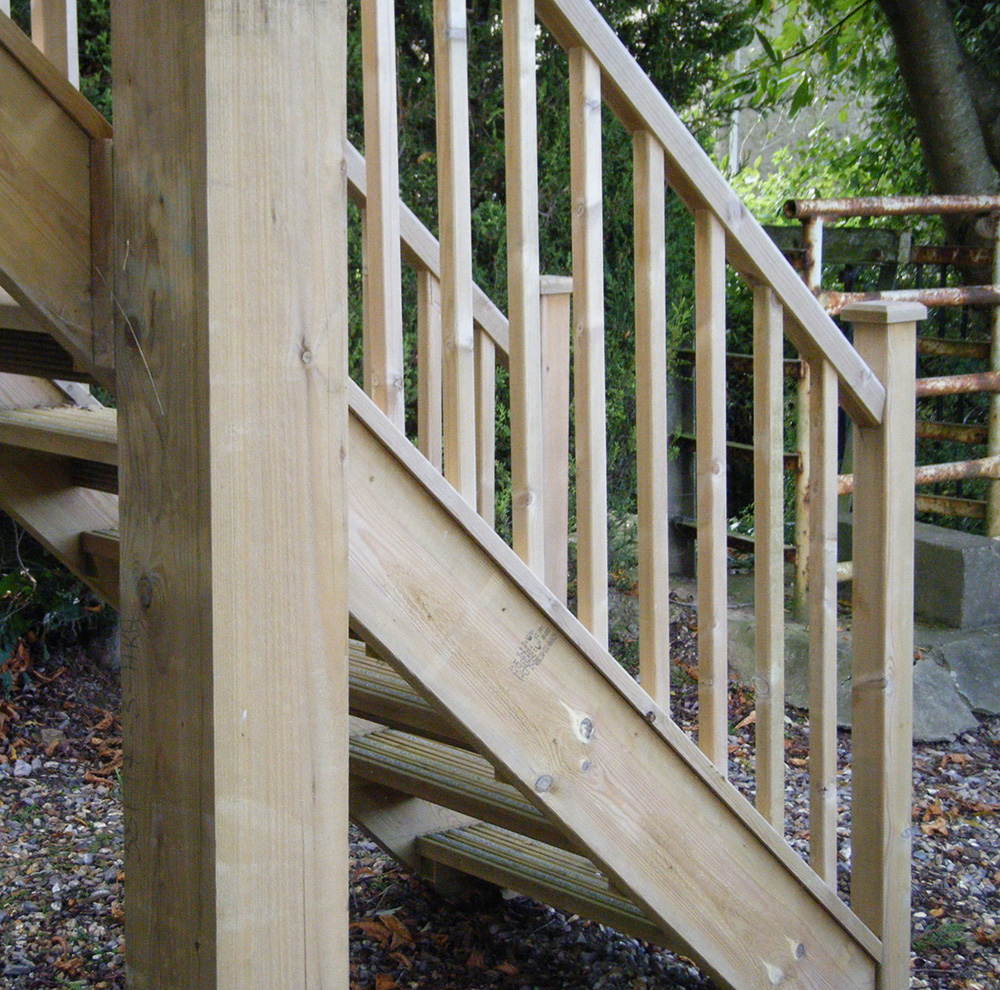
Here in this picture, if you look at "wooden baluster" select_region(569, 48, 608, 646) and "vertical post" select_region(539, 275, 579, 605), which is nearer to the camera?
"wooden baluster" select_region(569, 48, 608, 646)

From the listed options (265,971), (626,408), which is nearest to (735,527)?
(626,408)

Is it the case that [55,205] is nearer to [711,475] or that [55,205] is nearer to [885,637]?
[711,475]

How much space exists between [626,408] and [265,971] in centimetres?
411

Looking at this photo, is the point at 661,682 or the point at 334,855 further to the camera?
the point at 661,682

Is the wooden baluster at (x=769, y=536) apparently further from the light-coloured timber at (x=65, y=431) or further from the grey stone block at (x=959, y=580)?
the grey stone block at (x=959, y=580)

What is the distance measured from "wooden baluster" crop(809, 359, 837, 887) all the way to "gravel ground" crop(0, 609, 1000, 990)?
657 millimetres

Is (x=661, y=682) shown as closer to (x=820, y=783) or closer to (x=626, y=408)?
(x=820, y=783)

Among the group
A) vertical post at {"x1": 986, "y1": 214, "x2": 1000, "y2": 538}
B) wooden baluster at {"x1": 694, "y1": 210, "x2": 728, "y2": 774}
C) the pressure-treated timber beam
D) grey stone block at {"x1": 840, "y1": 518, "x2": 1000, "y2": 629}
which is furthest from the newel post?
vertical post at {"x1": 986, "y1": 214, "x2": 1000, "y2": 538}

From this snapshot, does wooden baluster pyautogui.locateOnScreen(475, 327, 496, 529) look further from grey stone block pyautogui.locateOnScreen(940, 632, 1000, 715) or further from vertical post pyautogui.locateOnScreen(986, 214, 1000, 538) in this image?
vertical post pyautogui.locateOnScreen(986, 214, 1000, 538)

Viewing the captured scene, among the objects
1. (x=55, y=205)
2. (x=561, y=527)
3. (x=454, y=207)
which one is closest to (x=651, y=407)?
(x=454, y=207)

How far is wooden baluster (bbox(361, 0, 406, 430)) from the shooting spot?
1794 millimetres

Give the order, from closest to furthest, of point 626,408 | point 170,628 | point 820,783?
point 170,628, point 820,783, point 626,408

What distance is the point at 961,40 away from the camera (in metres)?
6.31

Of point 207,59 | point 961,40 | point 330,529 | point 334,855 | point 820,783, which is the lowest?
point 820,783
